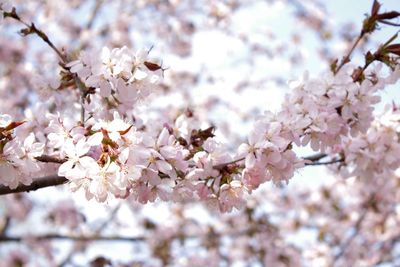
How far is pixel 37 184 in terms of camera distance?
1.74 m

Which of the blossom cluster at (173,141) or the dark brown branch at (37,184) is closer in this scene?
the blossom cluster at (173,141)

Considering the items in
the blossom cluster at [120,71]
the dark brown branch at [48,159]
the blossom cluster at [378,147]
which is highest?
the blossom cluster at [120,71]

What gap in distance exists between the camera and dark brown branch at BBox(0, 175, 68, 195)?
1713mm

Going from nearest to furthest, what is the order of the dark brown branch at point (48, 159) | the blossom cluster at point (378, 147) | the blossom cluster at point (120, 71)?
the dark brown branch at point (48, 159) → the blossom cluster at point (120, 71) → the blossom cluster at point (378, 147)

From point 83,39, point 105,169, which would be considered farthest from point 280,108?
point 83,39

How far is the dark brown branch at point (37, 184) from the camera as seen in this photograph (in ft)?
5.62

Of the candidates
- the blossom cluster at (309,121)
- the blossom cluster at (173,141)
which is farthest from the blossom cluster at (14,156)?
the blossom cluster at (309,121)

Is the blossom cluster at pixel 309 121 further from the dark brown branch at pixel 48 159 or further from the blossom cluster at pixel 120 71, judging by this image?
the dark brown branch at pixel 48 159

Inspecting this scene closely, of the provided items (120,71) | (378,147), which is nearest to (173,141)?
(120,71)

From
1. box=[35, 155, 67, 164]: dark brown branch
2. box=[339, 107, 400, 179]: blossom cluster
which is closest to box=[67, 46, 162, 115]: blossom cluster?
box=[35, 155, 67, 164]: dark brown branch

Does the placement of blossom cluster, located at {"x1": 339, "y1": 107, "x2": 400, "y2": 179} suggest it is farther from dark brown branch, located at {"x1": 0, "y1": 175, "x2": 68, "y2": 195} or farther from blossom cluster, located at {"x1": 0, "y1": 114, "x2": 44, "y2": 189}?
blossom cluster, located at {"x1": 0, "y1": 114, "x2": 44, "y2": 189}

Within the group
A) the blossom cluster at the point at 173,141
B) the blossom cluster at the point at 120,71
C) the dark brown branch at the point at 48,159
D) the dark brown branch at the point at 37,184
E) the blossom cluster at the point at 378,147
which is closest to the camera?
the blossom cluster at the point at 173,141

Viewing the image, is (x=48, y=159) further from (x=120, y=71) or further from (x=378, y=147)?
(x=378, y=147)

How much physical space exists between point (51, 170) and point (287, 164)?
109 cm
